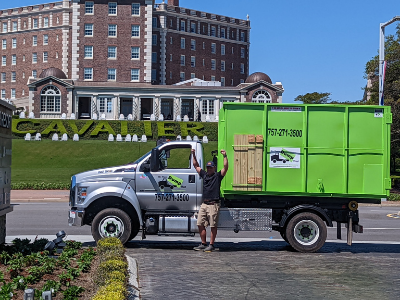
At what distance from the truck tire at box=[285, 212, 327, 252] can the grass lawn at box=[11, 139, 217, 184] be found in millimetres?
24118

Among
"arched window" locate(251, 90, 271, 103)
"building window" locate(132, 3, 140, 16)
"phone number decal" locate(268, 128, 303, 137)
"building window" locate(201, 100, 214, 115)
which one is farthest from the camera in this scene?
"building window" locate(132, 3, 140, 16)

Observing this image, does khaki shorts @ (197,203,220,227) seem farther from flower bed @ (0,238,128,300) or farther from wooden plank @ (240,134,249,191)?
flower bed @ (0,238,128,300)

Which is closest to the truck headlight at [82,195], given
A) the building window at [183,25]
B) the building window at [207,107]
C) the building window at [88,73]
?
the building window at [207,107]

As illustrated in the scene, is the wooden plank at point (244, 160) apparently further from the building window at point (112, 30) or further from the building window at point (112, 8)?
the building window at point (112, 8)

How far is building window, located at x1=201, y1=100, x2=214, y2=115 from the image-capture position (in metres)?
72.9

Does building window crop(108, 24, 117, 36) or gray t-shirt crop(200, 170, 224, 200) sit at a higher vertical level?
building window crop(108, 24, 117, 36)

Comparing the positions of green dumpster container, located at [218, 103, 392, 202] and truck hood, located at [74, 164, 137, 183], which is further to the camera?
truck hood, located at [74, 164, 137, 183]

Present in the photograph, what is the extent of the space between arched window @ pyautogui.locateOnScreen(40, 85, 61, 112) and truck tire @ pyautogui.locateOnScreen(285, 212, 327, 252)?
6037 centimetres

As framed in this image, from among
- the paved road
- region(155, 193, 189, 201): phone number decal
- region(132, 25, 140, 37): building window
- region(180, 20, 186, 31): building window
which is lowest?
the paved road

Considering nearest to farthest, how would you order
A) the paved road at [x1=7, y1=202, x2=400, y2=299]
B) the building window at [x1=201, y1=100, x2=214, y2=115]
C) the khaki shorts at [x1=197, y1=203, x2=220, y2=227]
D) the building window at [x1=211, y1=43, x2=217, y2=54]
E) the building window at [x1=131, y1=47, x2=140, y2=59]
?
the paved road at [x1=7, y1=202, x2=400, y2=299] → the khaki shorts at [x1=197, y1=203, x2=220, y2=227] → the building window at [x1=201, y1=100, x2=214, y2=115] → the building window at [x1=131, y1=47, x2=140, y2=59] → the building window at [x1=211, y1=43, x2=217, y2=54]

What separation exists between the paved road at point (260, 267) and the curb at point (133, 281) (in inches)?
5.2

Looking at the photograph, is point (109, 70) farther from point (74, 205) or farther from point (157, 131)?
point (74, 205)

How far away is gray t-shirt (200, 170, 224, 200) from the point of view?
12.6 meters

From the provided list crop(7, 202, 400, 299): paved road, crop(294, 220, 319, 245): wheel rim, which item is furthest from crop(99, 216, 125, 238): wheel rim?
crop(294, 220, 319, 245): wheel rim
